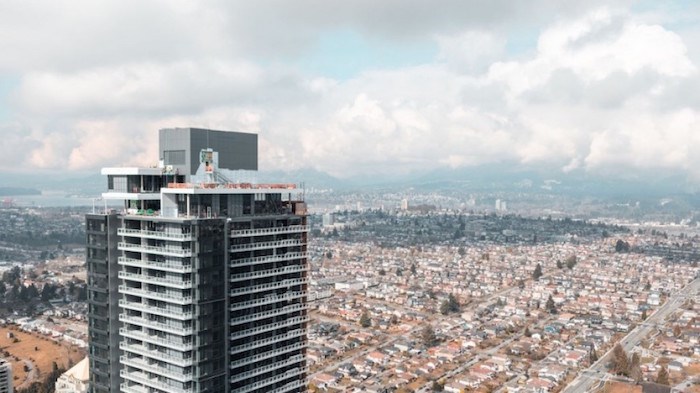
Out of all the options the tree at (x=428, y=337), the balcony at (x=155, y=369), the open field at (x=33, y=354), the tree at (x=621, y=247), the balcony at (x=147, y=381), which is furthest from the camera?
the tree at (x=621, y=247)

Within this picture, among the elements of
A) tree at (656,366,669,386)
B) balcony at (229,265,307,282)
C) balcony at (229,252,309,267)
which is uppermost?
balcony at (229,252,309,267)

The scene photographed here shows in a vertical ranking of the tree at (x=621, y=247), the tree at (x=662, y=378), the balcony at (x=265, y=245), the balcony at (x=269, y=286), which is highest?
the balcony at (x=265, y=245)

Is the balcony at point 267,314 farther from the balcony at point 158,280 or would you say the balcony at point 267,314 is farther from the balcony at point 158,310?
the balcony at point 158,280

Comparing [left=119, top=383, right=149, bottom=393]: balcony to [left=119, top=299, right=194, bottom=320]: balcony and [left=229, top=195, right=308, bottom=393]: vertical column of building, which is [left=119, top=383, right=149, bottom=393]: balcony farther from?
[left=229, top=195, right=308, bottom=393]: vertical column of building

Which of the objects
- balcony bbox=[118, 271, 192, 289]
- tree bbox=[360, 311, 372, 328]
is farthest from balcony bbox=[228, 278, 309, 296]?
tree bbox=[360, 311, 372, 328]

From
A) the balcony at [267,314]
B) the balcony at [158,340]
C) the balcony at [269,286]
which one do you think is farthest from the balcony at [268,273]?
the balcony at [158,340]

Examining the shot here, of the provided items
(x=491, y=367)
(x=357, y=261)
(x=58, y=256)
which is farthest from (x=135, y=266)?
(x=58, y=256)

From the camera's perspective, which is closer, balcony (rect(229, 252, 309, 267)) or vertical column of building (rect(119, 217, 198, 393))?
vertical column of building (rect(119, 217, 198, 393))
